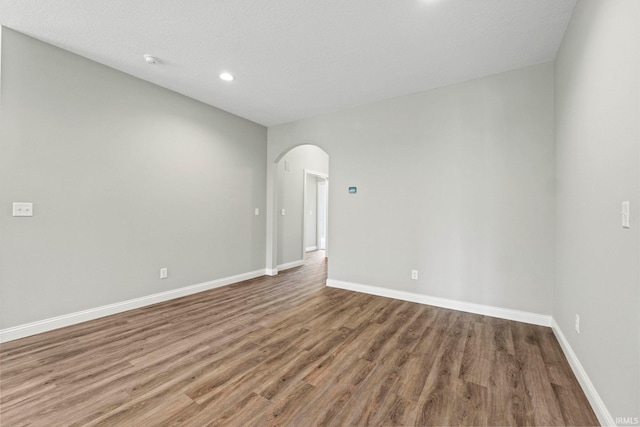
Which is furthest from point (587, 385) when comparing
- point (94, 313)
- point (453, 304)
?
point (94, 313)

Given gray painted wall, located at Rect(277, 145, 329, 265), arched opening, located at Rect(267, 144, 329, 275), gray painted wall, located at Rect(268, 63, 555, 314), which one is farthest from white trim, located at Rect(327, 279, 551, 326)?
gray painted wall, located at Rect(277, 145, 329, 265)

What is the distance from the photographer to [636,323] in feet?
3.78

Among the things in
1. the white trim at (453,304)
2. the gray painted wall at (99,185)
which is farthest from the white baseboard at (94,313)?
the white trim at (453,304)

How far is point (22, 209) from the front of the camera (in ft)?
7.91

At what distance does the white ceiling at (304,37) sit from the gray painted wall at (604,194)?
536 mm

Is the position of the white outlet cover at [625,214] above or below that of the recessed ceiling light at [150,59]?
below

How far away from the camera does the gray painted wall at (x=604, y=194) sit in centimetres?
121

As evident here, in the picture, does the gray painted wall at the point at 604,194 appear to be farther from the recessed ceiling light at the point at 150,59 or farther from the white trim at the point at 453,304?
the recessed ceiling light at the point at 150,59

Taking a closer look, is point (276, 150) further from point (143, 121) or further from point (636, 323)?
point (636, 323)

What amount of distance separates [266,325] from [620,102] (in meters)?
3.11

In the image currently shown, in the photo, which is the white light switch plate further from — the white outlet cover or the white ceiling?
the white outlet cover

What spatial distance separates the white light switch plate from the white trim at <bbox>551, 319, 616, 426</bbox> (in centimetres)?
451

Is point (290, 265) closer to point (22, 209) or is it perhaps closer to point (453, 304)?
point (453, 304)

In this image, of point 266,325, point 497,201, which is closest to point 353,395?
point 266,325
